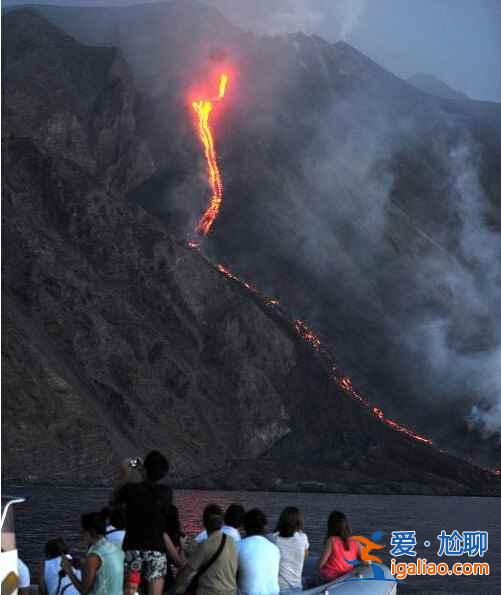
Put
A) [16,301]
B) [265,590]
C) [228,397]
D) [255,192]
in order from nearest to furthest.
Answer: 1. [265,590]
2. [16,301]
3. [228,397]
4. [255,192]

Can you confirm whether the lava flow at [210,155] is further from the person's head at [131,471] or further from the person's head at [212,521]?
the person's head at [131,471]

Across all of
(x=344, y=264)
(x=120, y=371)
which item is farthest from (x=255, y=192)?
(x=120, y=371)

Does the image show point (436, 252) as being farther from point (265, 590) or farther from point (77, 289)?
point (265, 590)

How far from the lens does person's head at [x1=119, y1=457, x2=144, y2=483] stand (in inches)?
598

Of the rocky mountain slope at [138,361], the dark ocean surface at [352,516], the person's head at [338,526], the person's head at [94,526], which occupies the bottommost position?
the person's head at [94,526]

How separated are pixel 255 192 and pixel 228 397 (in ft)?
153

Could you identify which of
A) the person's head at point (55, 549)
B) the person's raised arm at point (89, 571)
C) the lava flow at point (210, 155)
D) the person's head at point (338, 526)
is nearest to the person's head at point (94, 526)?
the person's raised arm at point (89, 571)

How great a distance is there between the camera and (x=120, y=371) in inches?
4879

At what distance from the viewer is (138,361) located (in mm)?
126562

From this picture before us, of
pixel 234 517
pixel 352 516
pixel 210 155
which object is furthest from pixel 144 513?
pixel 210 155

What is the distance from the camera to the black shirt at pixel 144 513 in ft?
49.6

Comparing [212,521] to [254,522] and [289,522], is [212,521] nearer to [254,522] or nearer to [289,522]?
[254,522]

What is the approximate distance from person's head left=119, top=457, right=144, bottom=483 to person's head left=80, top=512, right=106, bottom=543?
64 centimetres

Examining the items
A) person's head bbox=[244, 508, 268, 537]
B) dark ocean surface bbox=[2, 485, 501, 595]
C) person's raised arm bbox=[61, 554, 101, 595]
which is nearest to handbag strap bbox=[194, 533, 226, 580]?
person's head bbox=[244, 508, 268, 537]
